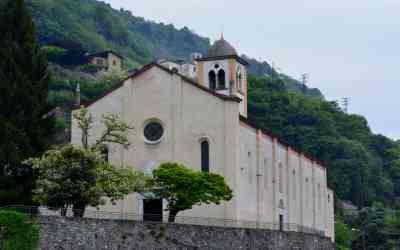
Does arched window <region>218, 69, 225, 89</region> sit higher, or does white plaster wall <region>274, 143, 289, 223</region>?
arched window <region>218, 69, 225, 89</region>

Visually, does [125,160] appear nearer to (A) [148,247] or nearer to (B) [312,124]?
(A) [148,247]

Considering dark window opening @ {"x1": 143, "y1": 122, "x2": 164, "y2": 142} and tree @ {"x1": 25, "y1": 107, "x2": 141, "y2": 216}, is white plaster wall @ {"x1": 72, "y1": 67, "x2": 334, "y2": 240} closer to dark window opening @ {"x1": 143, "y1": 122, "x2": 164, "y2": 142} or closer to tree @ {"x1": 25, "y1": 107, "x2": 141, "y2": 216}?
dark window opening @ {"x1": 143, "y1": 122, "x2": 164, "y2": 142}

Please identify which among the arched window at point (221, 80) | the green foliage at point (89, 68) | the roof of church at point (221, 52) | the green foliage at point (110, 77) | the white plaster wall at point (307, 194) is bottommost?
the white plaster wall at point (307, 194)

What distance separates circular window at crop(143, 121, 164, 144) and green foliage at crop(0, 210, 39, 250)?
84.9ft

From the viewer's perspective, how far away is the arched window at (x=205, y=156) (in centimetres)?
6794

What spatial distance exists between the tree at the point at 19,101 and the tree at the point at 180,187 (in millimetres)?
7330

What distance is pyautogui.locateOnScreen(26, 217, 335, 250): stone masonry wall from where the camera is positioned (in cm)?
4528

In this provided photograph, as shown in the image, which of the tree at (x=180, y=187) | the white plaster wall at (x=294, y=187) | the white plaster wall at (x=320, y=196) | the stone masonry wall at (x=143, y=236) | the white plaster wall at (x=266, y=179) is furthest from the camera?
the white plaster wall at (x=320, y=196)

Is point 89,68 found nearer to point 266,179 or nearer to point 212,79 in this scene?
point 212,79

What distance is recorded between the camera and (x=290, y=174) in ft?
270

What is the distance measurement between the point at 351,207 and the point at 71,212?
10369cm

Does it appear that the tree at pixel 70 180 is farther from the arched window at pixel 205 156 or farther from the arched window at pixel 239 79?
the arched window at pixel 239 79

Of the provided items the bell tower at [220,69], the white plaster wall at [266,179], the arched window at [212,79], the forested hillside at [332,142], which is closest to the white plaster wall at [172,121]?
the white plaster wall at [266,179]

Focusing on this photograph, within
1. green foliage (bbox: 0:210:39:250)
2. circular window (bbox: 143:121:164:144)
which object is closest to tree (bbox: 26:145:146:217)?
green foliage (bbox: 0:210:39:250)
